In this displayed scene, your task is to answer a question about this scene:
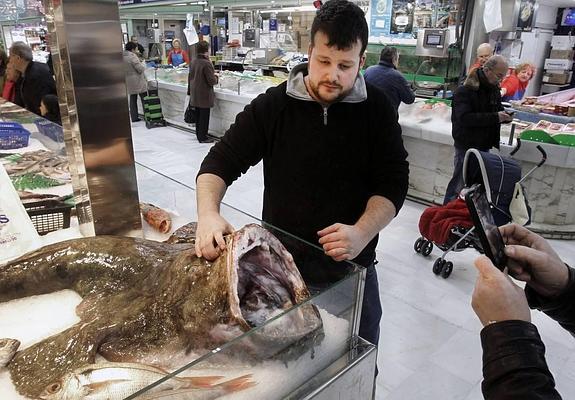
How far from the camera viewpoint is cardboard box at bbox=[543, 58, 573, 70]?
10.8 m

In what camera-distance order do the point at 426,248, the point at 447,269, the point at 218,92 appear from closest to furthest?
1. the point at 447,269
2. the point at 426,248
3. the point at 218,92

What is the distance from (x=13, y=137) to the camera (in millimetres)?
3924

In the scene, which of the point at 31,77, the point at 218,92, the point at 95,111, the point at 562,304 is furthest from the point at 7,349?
the point at 218,92

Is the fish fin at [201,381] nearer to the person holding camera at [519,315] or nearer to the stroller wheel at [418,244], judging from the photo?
the person holding camera at [519,315]

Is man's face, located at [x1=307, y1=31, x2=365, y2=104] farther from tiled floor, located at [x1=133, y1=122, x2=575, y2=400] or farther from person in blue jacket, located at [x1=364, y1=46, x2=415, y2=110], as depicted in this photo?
person in blue jacket, located at [x1=364, y1=46, x2=415, y2=110]

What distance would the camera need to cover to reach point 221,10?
508 inches

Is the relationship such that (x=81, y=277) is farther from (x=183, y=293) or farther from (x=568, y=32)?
(x=568, y=32)

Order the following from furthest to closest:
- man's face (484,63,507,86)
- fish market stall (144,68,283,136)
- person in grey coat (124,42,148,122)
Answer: person in grey coat (124,42,148,122) → fish market stall (144,68,283,136) → man's face (484,63,507,86)

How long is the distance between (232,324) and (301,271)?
30 centimetres

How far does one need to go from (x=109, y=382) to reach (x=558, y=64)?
40.9ft

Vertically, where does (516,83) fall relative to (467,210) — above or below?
above

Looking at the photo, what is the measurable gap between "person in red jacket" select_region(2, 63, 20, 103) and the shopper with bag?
9.88 feet

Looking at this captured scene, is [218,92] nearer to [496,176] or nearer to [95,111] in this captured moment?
[496,176]

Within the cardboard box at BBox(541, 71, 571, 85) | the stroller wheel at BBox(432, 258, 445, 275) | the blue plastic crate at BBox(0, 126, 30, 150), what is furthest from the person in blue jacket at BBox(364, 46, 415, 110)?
the cardboard box at BBox(541, 71, 571, 85)
